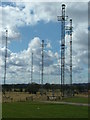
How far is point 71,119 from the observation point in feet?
74.6

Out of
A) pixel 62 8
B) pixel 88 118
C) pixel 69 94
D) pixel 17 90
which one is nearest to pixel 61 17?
pixel 62 8

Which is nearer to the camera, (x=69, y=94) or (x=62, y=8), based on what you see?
(x=62, y=8)

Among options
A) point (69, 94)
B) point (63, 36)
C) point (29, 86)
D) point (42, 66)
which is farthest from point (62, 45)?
point (29, 86)

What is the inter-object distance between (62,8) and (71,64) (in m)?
11.7

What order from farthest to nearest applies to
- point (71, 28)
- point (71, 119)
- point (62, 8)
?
point (71, 28) < point (62, 8) < point (71, 119)

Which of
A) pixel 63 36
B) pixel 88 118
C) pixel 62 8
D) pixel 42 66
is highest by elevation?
pixel 62 8

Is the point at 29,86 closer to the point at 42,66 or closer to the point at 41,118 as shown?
the point at 42,66

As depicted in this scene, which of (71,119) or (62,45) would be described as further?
(62,45)

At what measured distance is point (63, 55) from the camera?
5322cm

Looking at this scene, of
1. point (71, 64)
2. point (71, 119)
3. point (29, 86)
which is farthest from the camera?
point (29, 86)

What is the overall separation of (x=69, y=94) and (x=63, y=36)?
22.3 metres

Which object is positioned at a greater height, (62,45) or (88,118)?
(62,45)

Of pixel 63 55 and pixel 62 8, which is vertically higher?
pixel 62 8

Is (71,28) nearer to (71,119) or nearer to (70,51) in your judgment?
(70,51)
